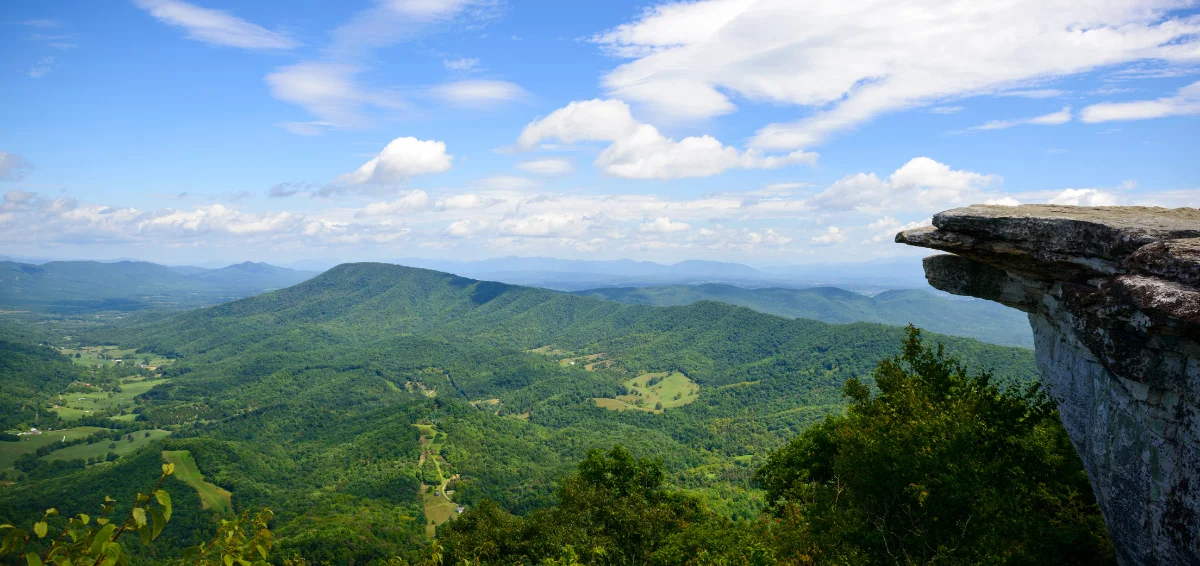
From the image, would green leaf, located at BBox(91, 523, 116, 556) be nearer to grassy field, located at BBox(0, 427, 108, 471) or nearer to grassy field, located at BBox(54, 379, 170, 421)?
grassy field, located at BBox(0, 427, 108, 471)

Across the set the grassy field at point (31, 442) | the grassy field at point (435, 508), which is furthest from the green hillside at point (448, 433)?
the grassy field at point (31, 442)

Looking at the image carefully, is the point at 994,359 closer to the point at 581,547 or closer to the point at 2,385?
the point at 581,547

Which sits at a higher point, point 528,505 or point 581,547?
point 581,547

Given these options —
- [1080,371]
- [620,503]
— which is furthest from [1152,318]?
[620,503]

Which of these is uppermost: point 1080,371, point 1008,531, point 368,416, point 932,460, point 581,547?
point 1080,371

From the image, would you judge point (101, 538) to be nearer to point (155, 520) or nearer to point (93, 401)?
point (155, 520)

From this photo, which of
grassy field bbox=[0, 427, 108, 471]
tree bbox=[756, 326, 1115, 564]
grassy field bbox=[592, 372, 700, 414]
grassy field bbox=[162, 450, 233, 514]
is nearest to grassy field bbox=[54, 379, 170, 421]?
grassy field bbox=[0, 427, 108, 471]
